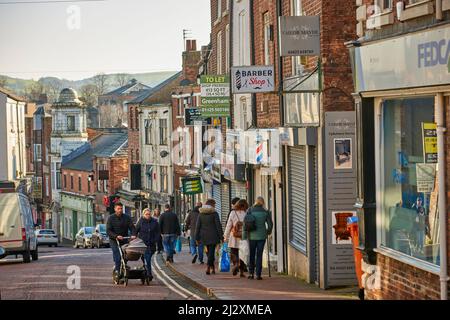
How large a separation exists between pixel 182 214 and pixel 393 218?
43.6 meters

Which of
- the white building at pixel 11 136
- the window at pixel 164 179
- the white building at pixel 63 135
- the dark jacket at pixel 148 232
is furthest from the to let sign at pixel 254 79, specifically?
the white building at pixel 63 135

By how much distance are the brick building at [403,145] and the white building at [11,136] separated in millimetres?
→ 55060

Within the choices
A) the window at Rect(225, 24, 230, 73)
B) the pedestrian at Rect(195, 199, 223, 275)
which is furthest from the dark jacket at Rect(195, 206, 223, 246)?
the window at Rect(225, 24, 230, 73)

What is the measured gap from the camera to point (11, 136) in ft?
244

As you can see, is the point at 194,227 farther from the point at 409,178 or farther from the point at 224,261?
the point at 409,178

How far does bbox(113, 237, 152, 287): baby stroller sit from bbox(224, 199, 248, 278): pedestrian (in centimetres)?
238

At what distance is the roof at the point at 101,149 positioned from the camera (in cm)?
7950

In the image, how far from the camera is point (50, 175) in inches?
3750

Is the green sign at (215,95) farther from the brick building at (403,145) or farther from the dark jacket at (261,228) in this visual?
the brick building at (403,145)

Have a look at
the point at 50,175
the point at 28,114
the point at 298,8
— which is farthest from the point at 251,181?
the point at 28,114

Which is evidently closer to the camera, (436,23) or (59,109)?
(436,23)

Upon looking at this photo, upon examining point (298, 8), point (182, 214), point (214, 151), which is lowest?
point (182, 214)

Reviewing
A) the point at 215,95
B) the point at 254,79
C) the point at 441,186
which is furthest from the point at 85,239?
the point at 441,186

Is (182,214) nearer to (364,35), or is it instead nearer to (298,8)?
(298,8)
